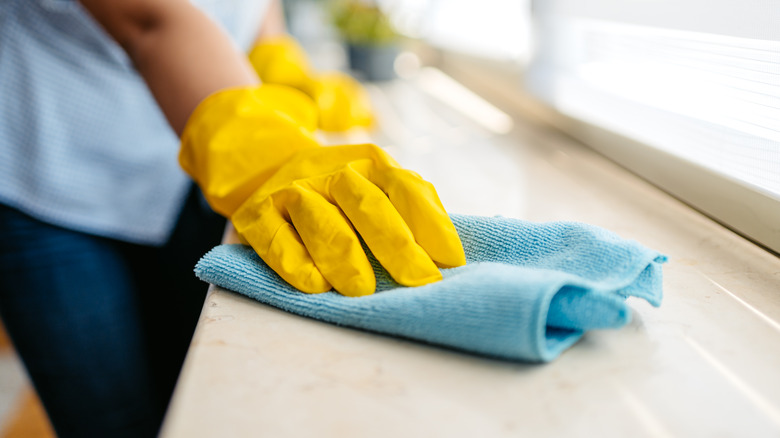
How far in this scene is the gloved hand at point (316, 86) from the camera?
3.43 feet

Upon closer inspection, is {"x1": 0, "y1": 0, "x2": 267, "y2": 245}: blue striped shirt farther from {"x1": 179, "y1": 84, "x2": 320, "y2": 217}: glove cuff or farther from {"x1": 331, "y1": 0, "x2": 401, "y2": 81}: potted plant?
{"x1": 331, "y1": 0, "x2": 401, "y2": 81}: potted plant

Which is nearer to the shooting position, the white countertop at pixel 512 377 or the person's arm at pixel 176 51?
the white countertop at pixel 512 377

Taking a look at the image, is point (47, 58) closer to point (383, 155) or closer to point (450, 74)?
point (383, 155)

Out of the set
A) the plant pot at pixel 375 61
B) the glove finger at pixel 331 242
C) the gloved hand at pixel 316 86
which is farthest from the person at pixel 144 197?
the plant pot at pixel 375 61

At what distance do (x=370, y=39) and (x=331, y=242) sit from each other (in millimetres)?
1319

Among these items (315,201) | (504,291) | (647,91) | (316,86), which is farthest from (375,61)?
(504,291)

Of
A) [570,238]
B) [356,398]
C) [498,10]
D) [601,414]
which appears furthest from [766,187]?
[498,10]

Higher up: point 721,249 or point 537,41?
point 537,41

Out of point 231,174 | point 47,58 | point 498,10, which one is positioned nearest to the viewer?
point 231,174

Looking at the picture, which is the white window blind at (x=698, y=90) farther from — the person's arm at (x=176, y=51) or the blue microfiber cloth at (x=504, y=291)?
the person's arm at (x=176, y=51)

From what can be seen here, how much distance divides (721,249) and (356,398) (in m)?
0.41

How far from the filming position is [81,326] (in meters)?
0.75

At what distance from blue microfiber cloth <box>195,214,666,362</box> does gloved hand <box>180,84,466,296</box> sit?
0.02 metres

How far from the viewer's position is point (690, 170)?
1.96 feet
